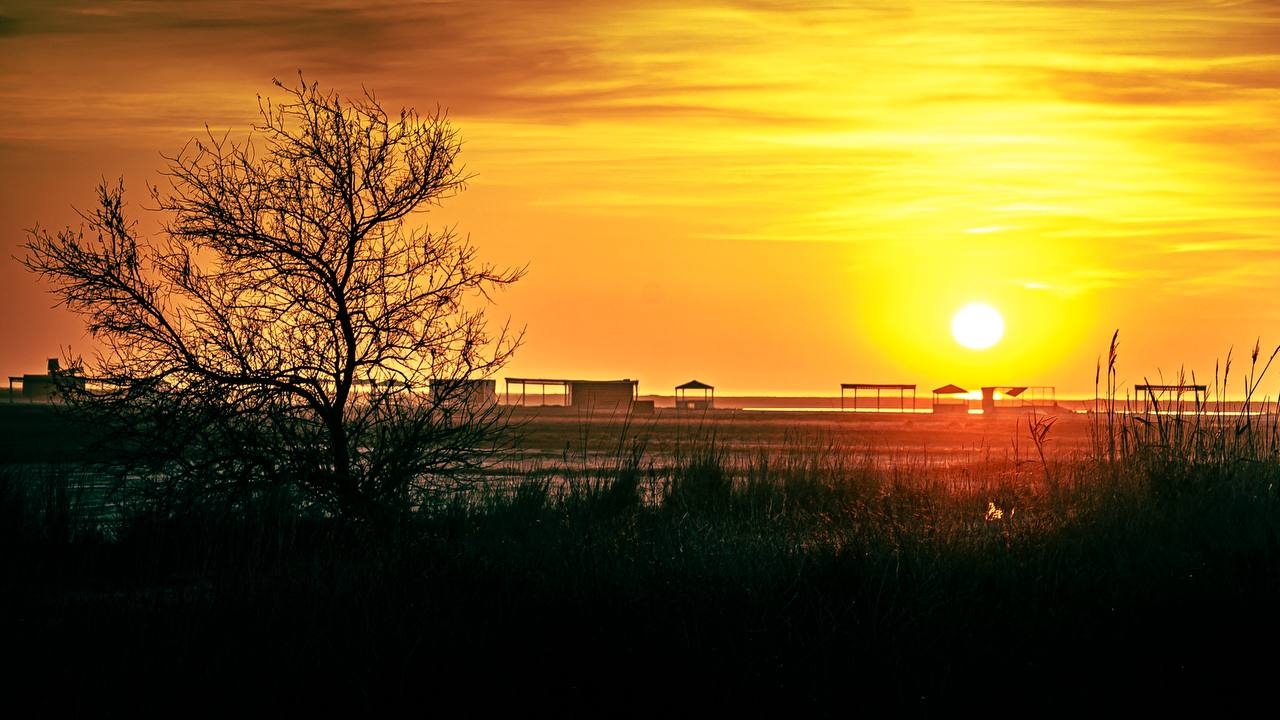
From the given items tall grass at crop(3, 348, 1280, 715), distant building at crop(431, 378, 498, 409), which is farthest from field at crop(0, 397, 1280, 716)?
distant building at crop(431, 378, 498, 409)

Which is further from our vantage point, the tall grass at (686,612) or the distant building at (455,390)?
the distant building at (455,390)

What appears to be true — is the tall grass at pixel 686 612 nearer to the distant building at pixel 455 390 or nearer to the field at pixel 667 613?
the field at pixel 667 613

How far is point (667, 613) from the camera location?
7.73 metres

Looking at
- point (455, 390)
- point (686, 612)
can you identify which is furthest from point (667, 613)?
point (455, 390)

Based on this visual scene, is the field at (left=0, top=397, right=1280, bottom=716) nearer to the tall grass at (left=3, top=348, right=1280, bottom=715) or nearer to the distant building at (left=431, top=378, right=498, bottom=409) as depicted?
the tall grass at (left=3, top=348, right=1280, bottom=715)

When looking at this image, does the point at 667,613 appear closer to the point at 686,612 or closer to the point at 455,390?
the point at 686,612

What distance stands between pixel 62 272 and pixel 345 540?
380cm

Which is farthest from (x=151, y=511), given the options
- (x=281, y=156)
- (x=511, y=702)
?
(x=511, y=702)

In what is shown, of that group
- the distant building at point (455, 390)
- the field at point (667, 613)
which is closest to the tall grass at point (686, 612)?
the field at point (667, 613)

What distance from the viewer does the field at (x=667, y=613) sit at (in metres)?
7.03

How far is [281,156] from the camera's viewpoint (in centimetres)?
1212

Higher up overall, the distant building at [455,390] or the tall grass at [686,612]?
the distant building at [455,390]

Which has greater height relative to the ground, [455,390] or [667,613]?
[455,390]

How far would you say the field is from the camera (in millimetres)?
7031
